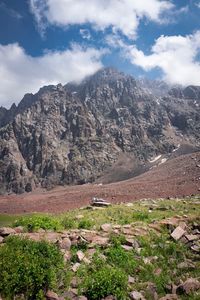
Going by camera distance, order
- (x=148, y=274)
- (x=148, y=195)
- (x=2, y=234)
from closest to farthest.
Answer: (x=148, y=274) → (x=2, y=234) → (x=148, y=195)

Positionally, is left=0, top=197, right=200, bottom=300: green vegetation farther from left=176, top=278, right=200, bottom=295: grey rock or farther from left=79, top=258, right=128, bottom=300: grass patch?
left=176, top=278, right=200, bottom=295: grey rock

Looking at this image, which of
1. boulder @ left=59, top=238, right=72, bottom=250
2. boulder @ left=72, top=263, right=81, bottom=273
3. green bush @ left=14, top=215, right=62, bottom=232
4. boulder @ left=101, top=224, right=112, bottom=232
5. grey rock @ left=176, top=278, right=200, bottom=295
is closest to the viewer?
grey rock @ left=176, top=278, right=200, bottom=295

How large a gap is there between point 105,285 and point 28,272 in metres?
2.48

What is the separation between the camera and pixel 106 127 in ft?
642

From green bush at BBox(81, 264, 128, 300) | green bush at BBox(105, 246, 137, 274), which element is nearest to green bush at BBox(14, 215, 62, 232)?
green bush at BBox(105, 246, 137, 274)

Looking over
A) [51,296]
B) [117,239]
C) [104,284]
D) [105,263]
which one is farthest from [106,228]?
[51,296]

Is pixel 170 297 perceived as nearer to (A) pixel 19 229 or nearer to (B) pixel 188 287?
(B) pixel 188 287

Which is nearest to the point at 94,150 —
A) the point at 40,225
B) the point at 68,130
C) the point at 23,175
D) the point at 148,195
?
the point at 68,130

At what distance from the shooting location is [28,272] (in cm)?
1188

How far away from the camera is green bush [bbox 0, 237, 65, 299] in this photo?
1173cm

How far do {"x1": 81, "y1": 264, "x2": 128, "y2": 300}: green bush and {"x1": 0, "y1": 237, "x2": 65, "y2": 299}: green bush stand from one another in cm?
109

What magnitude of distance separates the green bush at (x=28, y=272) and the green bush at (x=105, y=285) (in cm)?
109

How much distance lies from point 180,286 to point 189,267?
1.82 metres

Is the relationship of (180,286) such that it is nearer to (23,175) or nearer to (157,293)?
(157,293)
